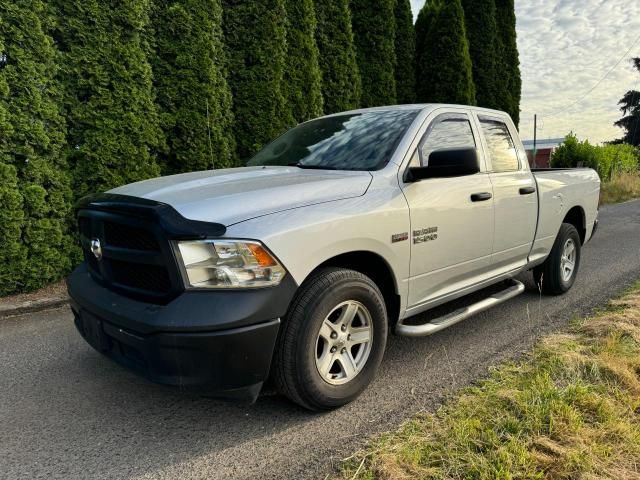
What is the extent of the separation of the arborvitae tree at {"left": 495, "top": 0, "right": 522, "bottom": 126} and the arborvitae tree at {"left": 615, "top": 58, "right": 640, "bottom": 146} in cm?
4133

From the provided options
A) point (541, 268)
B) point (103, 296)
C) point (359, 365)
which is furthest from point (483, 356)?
point (103, 296)

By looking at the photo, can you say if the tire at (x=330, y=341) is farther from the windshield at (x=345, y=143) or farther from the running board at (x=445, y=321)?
the windshield at (x=345, y=143)

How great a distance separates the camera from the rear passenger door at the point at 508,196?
380 cm

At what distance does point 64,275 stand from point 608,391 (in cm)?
547

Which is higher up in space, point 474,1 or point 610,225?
point 474,1

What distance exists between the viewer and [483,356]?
344cm

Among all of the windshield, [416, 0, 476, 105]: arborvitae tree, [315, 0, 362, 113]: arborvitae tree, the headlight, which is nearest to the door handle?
the windshield

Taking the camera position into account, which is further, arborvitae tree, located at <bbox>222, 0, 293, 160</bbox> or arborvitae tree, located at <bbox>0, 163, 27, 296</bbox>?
arborvitae tree, located at <bbox>222, 0, 293, 160</bbox>

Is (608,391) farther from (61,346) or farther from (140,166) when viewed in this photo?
(140,166)

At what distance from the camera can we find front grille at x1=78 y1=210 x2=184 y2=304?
2279mm

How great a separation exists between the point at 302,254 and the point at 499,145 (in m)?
2.51

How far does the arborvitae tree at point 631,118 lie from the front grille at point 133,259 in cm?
5599

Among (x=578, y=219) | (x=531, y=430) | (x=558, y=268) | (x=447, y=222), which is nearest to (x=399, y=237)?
(x=447, y=222)

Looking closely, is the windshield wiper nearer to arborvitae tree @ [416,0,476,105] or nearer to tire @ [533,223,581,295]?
tire @ [533,223,581,295]
